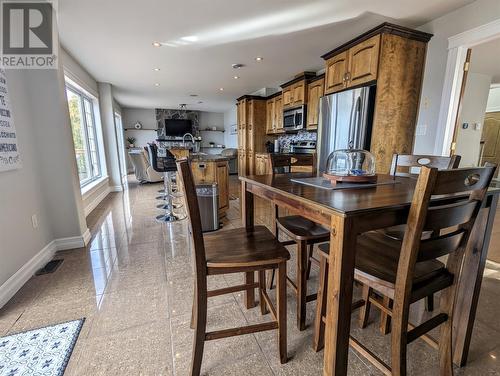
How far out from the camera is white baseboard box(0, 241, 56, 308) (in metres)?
1.64

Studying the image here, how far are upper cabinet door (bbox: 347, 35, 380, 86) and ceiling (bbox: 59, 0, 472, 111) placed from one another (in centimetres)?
19

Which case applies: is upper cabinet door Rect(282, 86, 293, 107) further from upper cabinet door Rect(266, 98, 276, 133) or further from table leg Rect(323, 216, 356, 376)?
table leg Rect(323, 216, 356, 376)

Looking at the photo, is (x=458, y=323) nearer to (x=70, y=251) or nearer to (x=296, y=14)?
(x=296, y=14)

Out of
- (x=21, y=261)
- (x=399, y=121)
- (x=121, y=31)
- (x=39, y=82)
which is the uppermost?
(x=121, y=31)

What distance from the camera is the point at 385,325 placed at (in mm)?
1349

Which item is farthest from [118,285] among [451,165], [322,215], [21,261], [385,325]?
[451,165]

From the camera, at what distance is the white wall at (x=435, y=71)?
223cm

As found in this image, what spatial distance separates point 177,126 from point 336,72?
7.81 m

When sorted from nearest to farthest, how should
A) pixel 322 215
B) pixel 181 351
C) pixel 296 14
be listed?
pixel 322 215, pixel 181 351, pixel 296 14

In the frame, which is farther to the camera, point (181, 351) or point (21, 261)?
point (21, 261)

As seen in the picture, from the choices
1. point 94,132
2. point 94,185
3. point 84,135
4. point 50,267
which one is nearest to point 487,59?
point 50,267

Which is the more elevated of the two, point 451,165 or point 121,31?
point 121,31

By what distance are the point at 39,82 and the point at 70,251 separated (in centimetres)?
164

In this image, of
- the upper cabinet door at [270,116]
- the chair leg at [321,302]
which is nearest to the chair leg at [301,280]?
the chair leg at [321,302]
